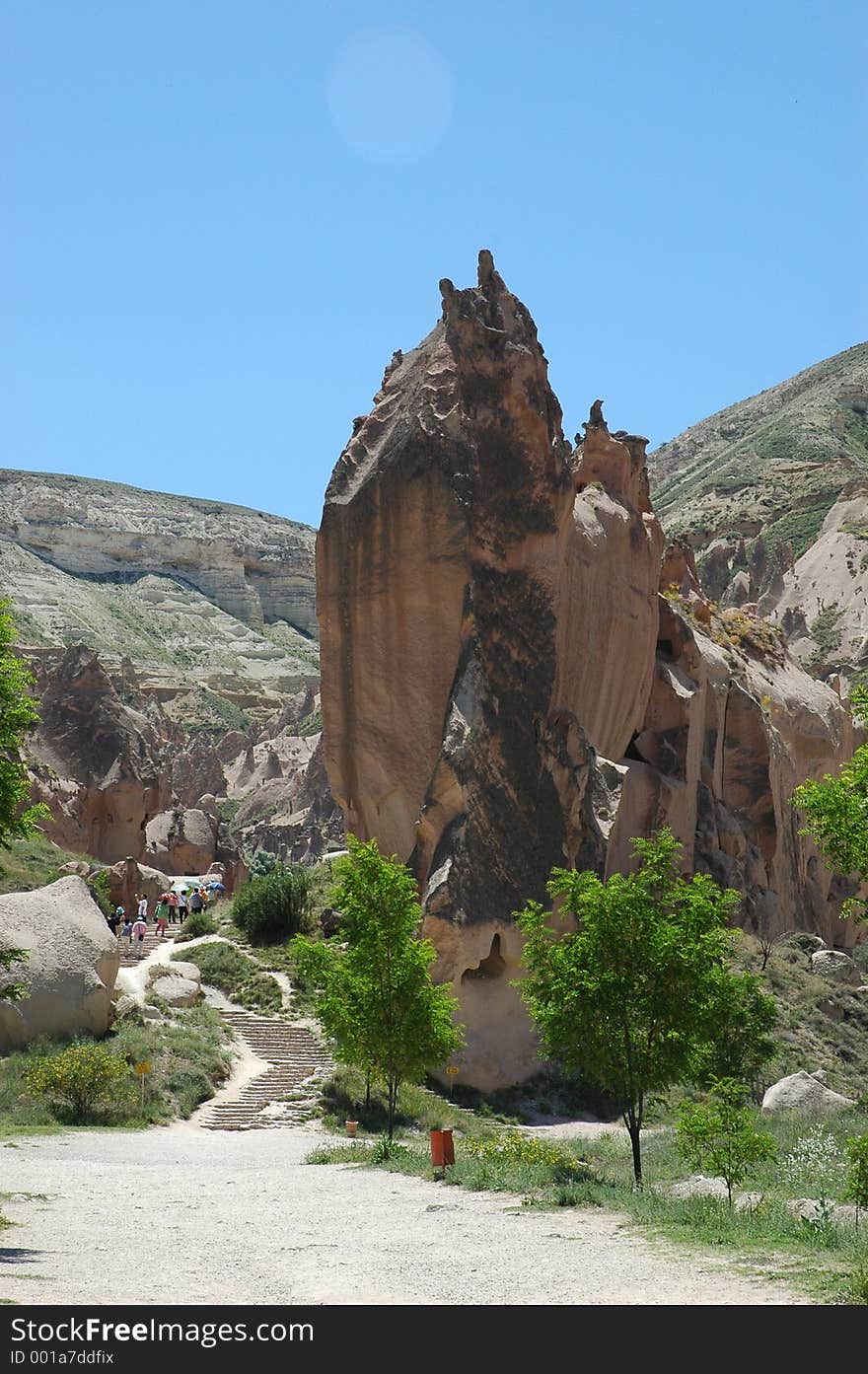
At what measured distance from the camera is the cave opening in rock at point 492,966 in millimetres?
30019

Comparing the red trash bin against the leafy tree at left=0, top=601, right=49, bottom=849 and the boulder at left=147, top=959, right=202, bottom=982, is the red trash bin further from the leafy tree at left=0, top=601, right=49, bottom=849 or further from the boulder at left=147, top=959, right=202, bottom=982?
the boulder at left=147, top=959, right=202, bottom=982

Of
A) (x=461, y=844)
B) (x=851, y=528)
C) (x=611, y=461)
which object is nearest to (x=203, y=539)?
(x=851, y=528)

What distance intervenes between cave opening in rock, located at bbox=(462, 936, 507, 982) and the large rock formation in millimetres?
46

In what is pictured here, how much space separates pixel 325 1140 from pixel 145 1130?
3.05 meters

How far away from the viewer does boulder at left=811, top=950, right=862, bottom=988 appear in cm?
4144

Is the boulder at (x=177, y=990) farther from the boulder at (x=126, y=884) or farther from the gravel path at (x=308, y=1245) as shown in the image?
the gravel path at (x=308, y=1245)

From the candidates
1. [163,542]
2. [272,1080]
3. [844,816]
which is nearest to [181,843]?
[272,1080]

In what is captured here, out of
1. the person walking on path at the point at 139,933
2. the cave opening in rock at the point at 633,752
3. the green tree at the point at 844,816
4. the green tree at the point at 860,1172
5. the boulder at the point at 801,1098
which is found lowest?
the boulder at the point at 801,1098

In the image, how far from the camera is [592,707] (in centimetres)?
3647

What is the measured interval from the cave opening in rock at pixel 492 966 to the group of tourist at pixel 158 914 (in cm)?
1040

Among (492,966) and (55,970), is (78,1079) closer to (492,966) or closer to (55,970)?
(55,970)

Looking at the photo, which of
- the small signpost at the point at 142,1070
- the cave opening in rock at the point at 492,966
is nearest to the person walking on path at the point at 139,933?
the cave opening in rock at the point at 492,966

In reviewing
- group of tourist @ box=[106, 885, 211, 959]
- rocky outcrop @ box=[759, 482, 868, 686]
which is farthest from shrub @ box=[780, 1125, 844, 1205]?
rocky outcrop @ box=[759, 482, 868, 686]
